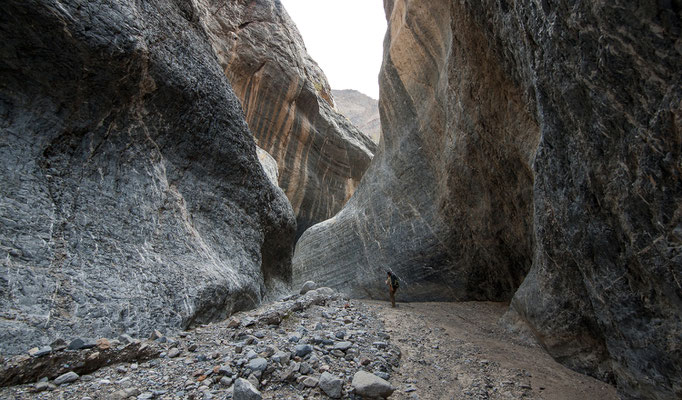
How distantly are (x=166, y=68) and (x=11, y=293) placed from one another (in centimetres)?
412

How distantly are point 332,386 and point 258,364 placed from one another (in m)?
0.79

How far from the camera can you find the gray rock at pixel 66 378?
135 inches

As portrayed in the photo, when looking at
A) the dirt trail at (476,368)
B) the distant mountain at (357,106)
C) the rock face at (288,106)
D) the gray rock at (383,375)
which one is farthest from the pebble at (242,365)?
the distant mountain at (357,106)

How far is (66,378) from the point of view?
348 cm

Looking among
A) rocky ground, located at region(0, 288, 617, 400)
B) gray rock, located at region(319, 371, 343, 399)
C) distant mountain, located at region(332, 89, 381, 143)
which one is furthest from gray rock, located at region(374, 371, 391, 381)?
distant mountain, located at region(332, 89, 381, 143)

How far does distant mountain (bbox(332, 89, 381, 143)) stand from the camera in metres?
83.8

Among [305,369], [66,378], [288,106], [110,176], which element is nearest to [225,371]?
[305,369]

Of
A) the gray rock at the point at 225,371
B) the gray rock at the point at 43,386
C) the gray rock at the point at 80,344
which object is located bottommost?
the gray rock at the point at 225,371

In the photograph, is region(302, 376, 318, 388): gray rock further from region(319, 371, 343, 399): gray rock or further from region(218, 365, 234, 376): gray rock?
region(218, 365, 234, 376): gray rock

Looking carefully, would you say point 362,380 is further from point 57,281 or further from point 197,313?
point 57,281

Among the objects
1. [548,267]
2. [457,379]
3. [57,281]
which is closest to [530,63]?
[548,267]

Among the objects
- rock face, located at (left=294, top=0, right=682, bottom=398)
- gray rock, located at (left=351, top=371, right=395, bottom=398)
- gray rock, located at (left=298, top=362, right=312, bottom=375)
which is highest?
rock face, located at (left=294, top=0, right=682, bottom=398)

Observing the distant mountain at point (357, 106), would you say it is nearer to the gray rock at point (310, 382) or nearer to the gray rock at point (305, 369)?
the gray rock at point (305, 369)

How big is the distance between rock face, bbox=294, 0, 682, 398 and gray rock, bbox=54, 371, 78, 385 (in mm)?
5380
